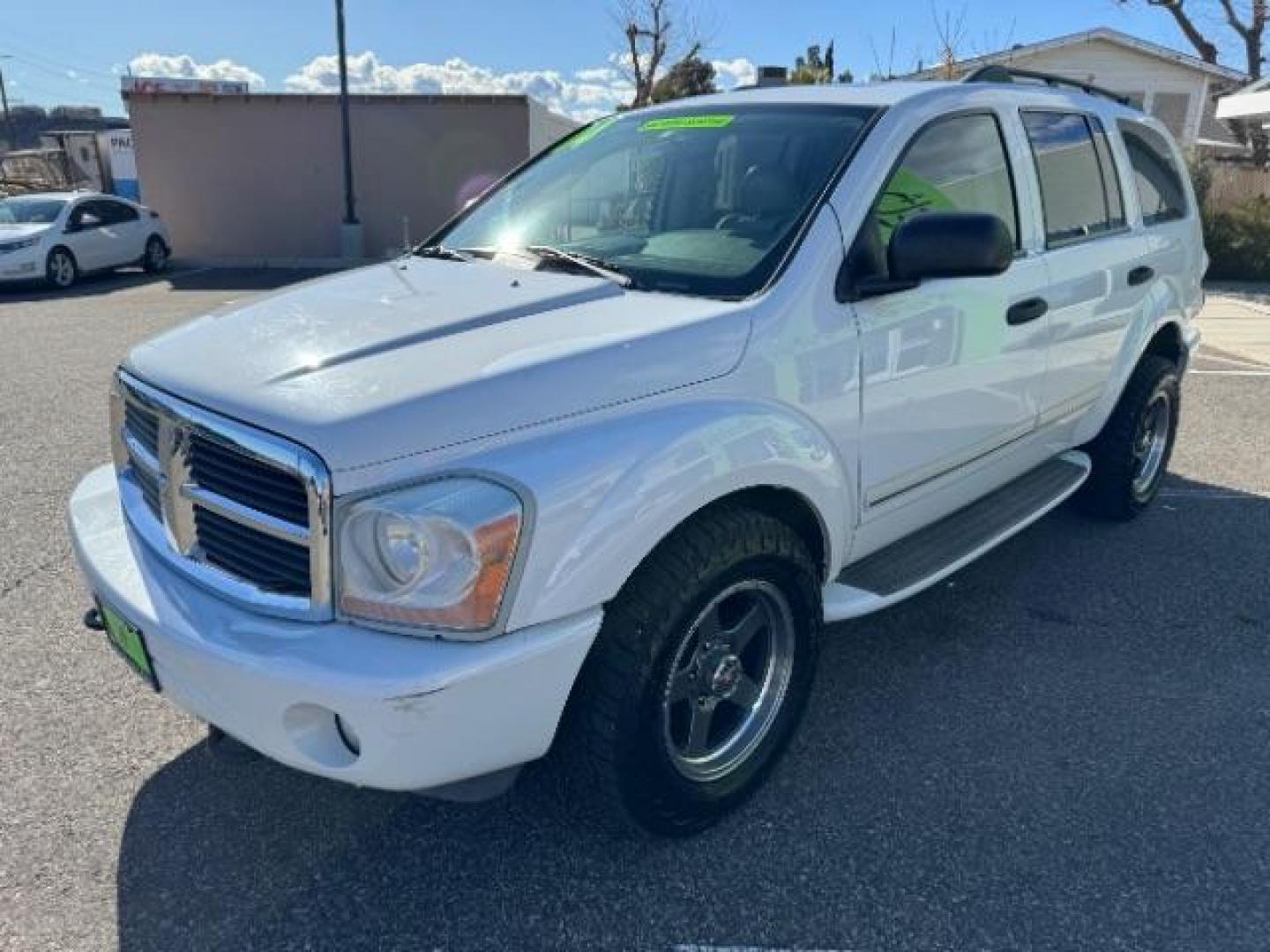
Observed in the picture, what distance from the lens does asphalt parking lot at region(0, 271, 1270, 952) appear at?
2.33m

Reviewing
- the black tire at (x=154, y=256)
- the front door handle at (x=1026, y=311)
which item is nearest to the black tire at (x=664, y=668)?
the front door handle at (x=1026, y=311)

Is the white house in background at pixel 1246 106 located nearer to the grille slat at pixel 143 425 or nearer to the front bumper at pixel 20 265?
the grille slat at pixel 143 425

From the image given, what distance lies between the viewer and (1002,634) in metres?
3.78

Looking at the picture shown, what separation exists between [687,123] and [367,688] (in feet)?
7.97

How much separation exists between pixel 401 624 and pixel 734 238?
1.55 meters

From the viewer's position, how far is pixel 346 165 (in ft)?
58.5

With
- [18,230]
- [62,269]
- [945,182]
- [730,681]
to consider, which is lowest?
[62,269]

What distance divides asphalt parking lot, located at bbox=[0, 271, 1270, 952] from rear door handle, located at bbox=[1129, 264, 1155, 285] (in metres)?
1.41

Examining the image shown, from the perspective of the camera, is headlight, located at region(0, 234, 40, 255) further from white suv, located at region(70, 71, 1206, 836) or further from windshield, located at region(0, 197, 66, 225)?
white suv, located at region(70, 71, 1206, 836)

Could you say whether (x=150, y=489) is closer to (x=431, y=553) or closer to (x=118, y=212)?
(x=431, y=553)

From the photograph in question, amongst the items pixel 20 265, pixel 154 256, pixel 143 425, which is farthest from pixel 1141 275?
pixel 154 256

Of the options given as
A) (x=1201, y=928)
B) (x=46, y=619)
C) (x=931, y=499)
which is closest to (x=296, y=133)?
(x=46, y=619)

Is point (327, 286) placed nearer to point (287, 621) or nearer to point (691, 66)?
point (287, 621)

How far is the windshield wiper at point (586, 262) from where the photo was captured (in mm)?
2781
